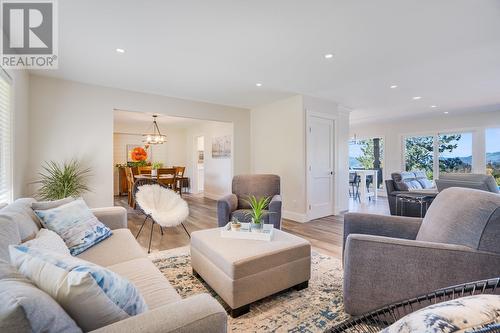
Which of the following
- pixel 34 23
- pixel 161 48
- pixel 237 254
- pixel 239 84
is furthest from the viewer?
pixel 239 84

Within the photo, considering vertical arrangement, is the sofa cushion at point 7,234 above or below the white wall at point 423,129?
below

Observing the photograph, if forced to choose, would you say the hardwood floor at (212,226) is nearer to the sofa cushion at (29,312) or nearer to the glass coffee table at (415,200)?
the glass coffee table at (415,200)

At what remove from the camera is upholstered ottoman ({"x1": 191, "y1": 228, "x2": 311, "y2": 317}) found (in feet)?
5.37

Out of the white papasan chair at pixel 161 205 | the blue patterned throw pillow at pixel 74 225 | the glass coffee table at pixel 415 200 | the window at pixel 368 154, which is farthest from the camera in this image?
the window at pixel 368 154

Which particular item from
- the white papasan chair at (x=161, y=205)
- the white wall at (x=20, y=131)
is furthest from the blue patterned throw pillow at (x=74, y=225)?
the white wall at (x=20, y=131)

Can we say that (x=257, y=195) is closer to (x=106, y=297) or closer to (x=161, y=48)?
(x=161, y=48)

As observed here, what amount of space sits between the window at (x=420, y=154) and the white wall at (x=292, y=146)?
3369mm

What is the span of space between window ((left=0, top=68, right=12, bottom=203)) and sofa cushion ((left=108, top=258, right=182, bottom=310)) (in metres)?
1.91

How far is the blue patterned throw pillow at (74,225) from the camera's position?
5.56 feet

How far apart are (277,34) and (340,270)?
2410mm

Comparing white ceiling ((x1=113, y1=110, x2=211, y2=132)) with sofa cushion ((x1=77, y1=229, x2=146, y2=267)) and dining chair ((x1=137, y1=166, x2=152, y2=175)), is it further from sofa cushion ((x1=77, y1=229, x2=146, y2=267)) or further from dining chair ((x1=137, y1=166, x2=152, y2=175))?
sofa cushion ((x1=77, y1=229, x2=146, y2=267))

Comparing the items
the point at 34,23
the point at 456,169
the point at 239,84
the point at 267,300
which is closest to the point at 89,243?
the point at 267,300

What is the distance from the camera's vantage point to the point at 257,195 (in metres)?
3.58

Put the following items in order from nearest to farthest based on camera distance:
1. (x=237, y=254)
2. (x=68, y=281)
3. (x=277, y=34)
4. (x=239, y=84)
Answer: (x=68, y=281) → (x=237, y=254) → (x=277, y=34) → (x=239, y=84)
